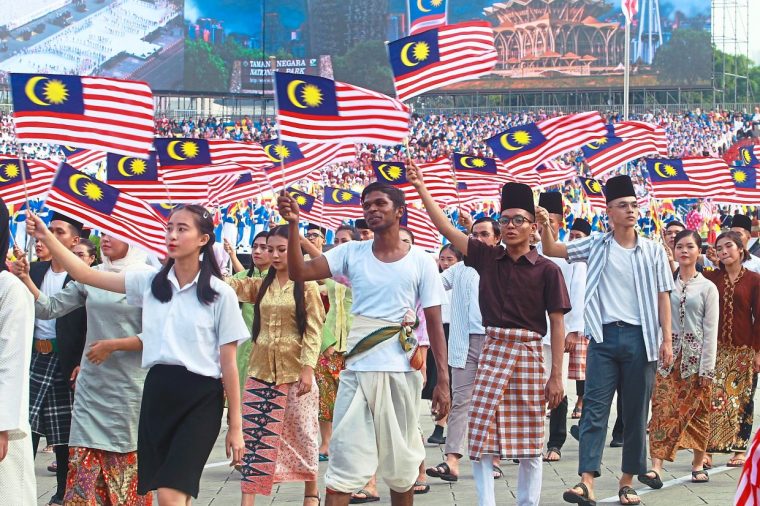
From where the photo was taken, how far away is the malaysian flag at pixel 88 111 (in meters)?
7.25

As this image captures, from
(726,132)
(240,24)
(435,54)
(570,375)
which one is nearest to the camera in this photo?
(435,54)

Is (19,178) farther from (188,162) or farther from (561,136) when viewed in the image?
(561,136)

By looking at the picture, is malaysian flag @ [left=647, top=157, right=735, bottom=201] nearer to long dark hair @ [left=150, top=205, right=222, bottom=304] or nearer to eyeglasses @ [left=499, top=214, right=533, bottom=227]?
eyeglasses @ [left=499, top=214, right=533, bottom=227]

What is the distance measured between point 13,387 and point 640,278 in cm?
456

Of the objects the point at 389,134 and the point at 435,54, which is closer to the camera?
the point at 389,134

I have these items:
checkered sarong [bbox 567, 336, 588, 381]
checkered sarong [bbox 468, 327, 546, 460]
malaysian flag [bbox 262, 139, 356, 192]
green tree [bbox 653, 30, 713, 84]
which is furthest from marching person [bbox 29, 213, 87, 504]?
green tree [bbox 653, 30, 713, 84]

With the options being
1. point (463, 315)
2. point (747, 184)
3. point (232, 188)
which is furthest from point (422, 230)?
point (463, 315)

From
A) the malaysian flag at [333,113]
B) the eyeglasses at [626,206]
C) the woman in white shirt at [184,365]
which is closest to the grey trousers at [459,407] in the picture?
the eyeglasses at [626,206]

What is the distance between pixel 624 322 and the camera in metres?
8.25

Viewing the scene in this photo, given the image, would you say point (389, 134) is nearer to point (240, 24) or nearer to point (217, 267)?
point (217, 267)

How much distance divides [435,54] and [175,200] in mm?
7052

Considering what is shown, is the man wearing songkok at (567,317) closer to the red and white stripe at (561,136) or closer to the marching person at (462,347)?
the marching person at (462,347)

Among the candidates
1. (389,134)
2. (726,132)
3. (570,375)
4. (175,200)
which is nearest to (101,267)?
(389,134)

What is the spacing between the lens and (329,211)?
18.8 meters
